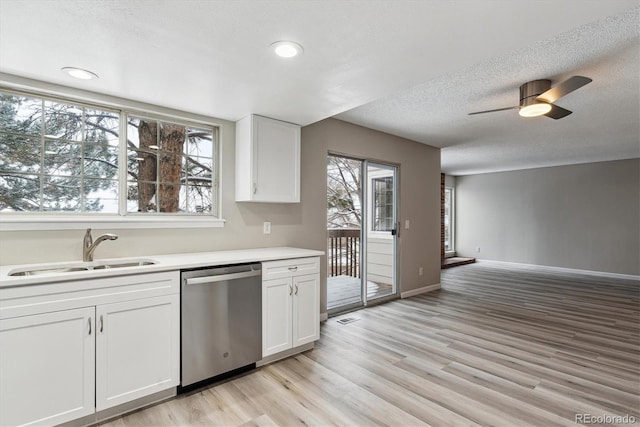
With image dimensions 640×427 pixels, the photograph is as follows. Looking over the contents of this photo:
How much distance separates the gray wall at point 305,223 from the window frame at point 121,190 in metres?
0.06

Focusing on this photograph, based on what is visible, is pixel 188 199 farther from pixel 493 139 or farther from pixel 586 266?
pixel 586 266

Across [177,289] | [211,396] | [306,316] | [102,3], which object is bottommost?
[211,396]

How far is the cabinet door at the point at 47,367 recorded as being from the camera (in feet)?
5.59

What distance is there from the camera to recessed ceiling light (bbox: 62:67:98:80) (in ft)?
6.89

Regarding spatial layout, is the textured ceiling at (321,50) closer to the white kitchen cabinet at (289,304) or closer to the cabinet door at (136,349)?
the white kitchen cabinet at (289,304)

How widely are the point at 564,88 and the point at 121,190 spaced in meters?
3.76

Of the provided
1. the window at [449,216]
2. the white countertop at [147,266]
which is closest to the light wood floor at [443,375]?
the white countertop at [147,266]

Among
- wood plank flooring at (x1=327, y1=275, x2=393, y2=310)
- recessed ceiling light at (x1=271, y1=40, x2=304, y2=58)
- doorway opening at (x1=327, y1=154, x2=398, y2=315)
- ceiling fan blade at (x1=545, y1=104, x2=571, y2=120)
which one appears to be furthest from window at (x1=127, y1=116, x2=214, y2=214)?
ceiling fan blade at (x1=545, y1=104, x2=571, y2=120)

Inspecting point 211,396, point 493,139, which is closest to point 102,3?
point 211,396

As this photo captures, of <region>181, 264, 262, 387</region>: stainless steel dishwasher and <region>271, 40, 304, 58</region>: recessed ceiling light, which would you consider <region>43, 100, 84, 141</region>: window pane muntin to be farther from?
<region>271, 40, 304, 58</region>: recessed ceiling light

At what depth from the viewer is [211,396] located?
7.48 feet

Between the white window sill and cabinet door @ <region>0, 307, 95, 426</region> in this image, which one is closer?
cabinet door @ <region>0, 307, 95, 426</region>

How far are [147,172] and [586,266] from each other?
8990 mm

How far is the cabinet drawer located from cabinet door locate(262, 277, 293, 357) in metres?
0.05
